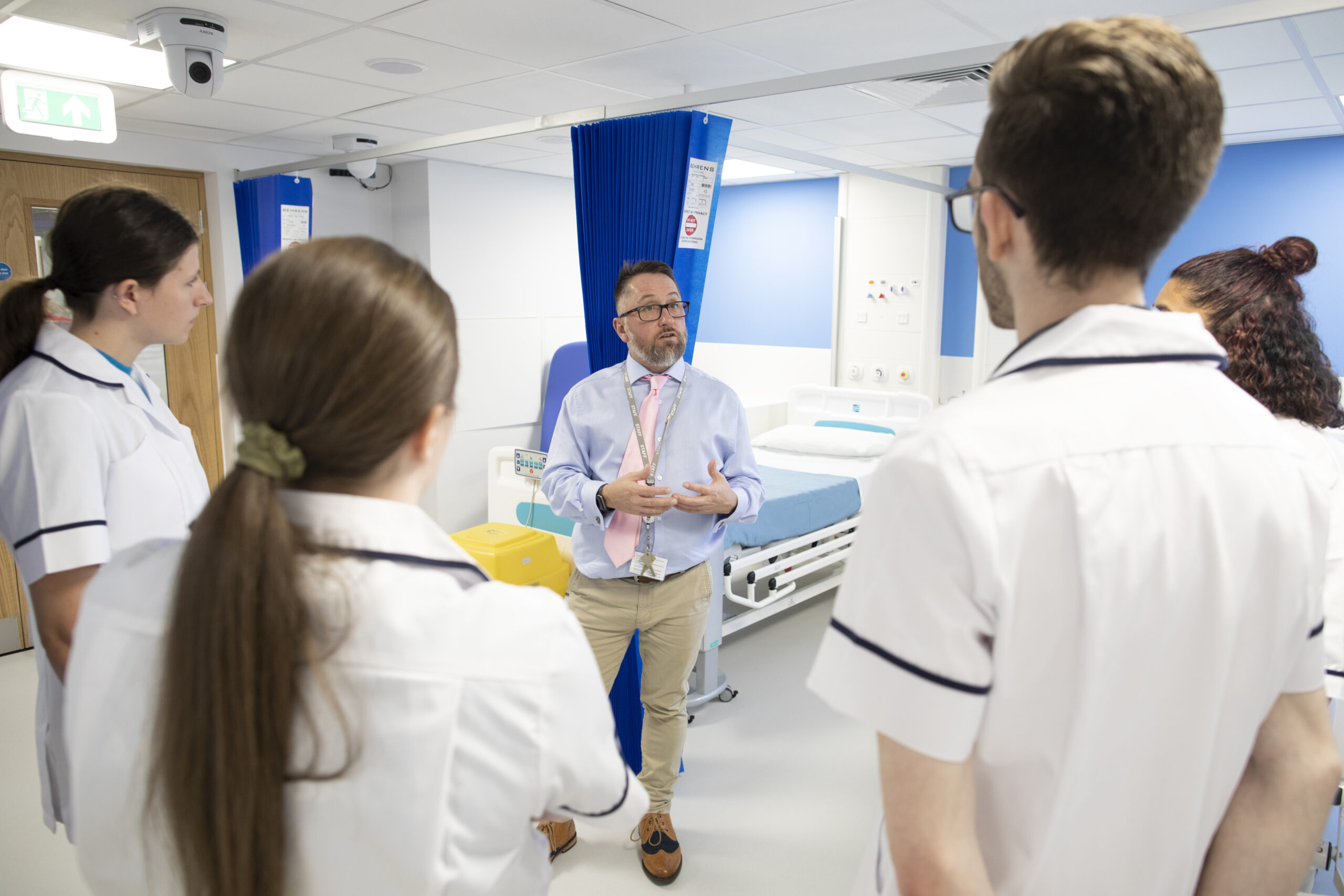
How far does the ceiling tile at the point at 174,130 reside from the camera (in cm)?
410

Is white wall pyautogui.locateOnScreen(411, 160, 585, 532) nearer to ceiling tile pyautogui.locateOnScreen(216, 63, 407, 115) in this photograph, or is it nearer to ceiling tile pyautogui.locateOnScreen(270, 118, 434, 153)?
ceiling tile pyautogui.locateOnScreen(270, 118, 434, 153)

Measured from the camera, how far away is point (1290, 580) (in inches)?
32.9

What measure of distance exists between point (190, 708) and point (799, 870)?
2.23 meters

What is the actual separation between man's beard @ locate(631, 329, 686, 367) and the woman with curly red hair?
4.38 feet

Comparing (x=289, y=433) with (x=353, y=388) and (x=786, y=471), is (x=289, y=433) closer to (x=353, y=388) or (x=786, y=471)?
(x=353, y=388)

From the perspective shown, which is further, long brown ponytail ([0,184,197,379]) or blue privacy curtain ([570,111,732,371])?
blue privacy curtain ([570,111,732,371])

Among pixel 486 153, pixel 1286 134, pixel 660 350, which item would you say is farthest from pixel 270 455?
pixel 1286 134

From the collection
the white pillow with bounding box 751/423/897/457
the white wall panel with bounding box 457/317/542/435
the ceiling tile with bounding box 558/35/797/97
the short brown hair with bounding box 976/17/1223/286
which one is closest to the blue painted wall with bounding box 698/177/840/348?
the white pillow with bounding box 751/423/897/457

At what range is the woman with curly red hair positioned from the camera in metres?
1.60

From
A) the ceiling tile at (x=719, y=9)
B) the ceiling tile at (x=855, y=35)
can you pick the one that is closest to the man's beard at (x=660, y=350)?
the ceiling tile at (x=719, y=9)

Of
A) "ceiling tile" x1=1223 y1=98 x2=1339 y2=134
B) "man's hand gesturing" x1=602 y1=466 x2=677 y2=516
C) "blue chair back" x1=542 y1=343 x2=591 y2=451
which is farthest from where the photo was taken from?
"blue chair back" x1=542 y1=343 x2=591 y2=451

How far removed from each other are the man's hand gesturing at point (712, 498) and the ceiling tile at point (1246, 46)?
2.06 meters

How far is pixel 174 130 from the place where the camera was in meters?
4.30

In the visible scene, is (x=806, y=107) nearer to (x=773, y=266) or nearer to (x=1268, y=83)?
(x=1268, y=83)
